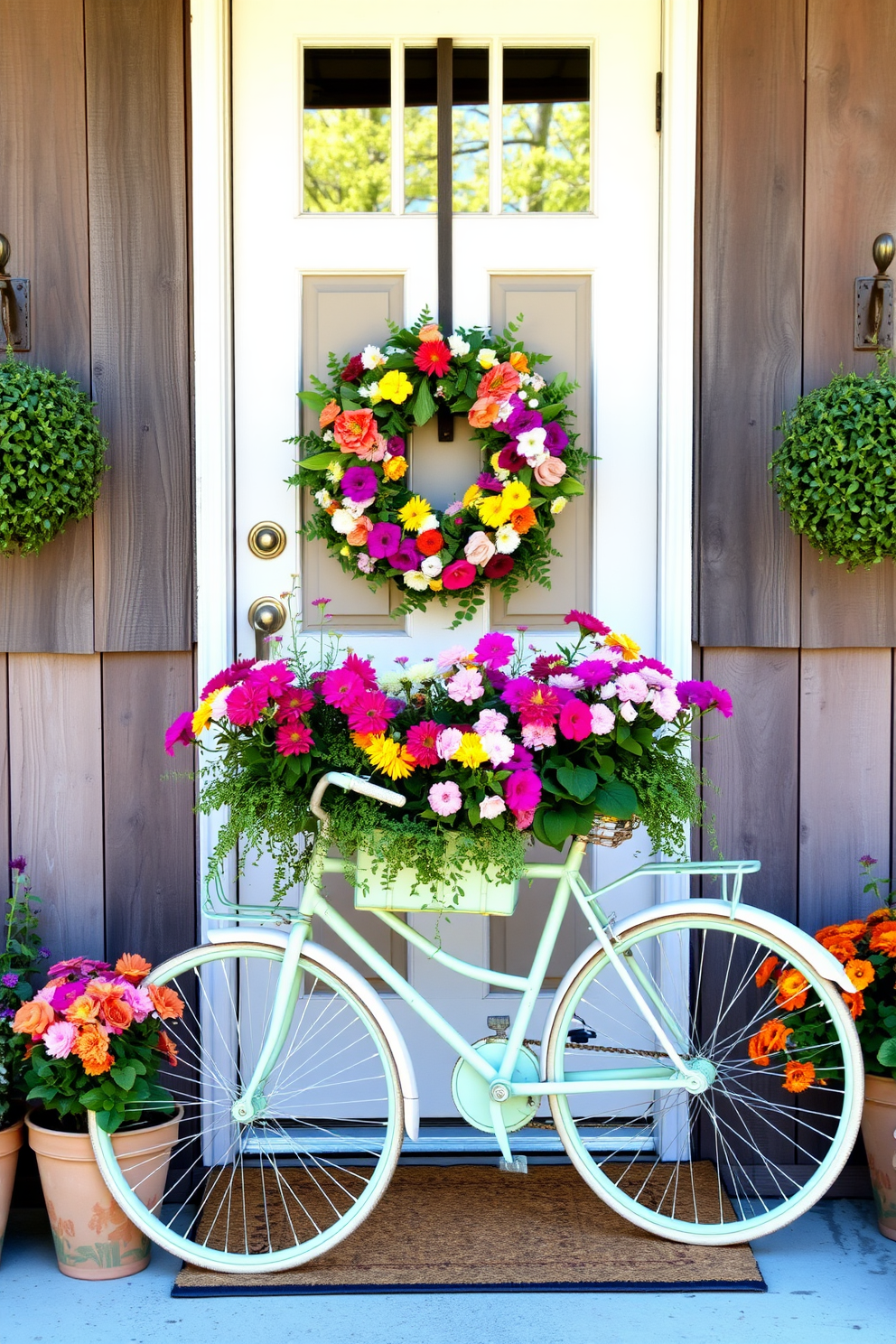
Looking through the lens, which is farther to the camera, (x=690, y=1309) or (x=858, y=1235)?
(x=858, y=1235)

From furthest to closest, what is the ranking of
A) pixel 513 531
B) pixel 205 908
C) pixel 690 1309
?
pixel 513 531 → pixel 205 908 → pixel 690 1309

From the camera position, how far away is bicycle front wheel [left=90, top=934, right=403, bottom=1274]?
2.11m

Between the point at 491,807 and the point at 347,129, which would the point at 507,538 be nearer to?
the point at 491,807

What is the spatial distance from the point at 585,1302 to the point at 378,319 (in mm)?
1869

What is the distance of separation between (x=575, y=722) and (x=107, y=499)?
1.09 metres

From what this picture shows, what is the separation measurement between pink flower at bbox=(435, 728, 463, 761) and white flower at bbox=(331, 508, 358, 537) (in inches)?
23.5

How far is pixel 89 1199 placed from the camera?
1.99m

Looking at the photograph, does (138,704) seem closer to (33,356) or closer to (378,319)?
(33,356)

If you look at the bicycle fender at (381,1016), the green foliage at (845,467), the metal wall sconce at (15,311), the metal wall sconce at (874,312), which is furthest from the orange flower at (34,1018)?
the metal wall sconce at (874,312)

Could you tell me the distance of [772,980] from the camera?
90.6 inches

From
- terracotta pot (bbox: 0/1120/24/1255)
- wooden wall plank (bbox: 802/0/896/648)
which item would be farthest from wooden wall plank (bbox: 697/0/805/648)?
terracotta pot (bbox: 0/1120/24/1255)

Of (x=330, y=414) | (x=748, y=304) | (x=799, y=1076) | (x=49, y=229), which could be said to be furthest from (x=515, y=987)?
(x=49, y=229)

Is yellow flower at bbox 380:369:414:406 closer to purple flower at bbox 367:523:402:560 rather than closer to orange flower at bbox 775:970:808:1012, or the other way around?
purple flower at bbox 367:523:402:560

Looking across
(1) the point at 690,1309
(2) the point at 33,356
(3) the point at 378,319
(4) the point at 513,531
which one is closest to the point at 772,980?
(1) the point at 690,1309
